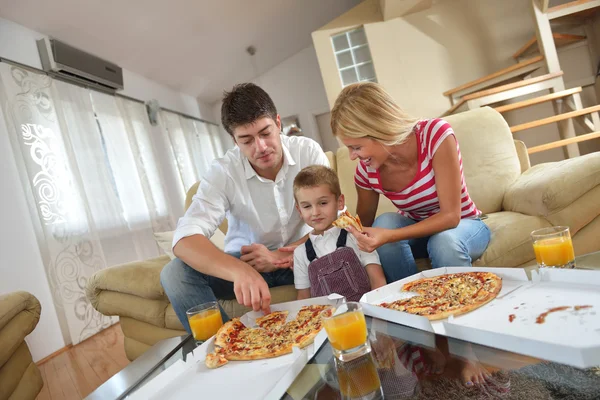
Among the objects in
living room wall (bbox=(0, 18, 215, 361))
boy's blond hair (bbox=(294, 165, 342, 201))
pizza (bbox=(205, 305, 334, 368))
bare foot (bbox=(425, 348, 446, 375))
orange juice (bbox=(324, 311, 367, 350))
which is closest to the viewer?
bare foot (bbox=(425, 348, 446, 375))

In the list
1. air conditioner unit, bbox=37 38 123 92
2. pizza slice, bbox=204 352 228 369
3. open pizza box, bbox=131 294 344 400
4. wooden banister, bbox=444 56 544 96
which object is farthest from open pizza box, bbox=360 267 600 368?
air conditioner unit, bbox=37 38 123 92

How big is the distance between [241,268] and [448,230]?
2.32 feet

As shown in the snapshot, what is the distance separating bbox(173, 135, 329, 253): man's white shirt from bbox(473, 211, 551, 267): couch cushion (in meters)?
0.76

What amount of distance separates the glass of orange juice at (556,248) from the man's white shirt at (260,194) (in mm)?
1030

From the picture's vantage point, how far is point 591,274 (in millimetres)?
783

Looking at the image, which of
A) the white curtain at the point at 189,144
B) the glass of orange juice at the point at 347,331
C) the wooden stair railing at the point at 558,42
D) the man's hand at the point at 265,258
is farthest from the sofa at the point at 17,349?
the wooden stair railing at the point at 558,42

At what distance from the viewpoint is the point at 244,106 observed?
5.38 ft

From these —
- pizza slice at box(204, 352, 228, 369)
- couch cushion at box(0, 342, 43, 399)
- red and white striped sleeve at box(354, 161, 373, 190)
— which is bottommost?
couch cushion at box(0, 342, 43, 399)

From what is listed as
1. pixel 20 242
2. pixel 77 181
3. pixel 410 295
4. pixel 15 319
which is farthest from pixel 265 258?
pixel 77 181

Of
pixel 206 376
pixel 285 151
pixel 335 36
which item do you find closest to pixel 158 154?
pixel 335 36

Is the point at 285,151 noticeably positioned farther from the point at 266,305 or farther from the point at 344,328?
the point at 344,328

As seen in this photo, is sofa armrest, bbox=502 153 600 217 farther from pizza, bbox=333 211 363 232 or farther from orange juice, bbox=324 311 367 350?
orange juice, bbox=324 311 367 350

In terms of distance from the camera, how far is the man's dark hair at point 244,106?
64.6 inches

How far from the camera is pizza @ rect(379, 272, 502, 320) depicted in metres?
0.84
